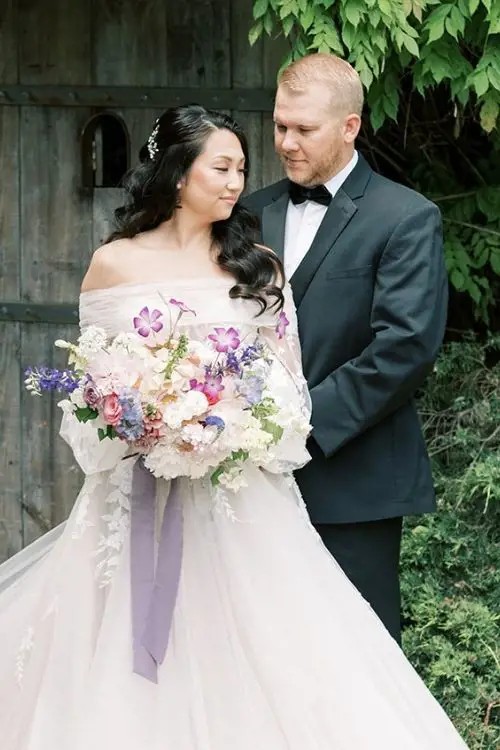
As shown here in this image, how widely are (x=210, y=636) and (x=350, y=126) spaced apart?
137cm

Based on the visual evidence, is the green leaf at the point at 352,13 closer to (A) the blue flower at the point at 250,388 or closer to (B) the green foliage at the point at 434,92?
(B) the green foliage at the point at 434,92

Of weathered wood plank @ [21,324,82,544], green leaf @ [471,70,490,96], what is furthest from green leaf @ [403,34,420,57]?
weathered wood plank @ [21,324,82,544]

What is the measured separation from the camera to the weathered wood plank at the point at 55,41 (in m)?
4.50

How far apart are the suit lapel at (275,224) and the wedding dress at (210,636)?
13.8 inches

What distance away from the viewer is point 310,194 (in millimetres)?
3436

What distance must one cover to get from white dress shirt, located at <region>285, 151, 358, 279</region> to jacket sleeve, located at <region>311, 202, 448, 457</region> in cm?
25

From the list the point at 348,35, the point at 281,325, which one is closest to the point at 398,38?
the point at 348,35

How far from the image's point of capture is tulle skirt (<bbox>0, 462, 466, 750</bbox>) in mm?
2887

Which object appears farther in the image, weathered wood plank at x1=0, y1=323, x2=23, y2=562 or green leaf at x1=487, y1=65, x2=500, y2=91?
weathered wood plank at x1=0, y1=323, x2=23, y2=562

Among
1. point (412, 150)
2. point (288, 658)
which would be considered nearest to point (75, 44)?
point (412, 150)

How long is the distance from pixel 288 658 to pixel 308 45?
1903 mm

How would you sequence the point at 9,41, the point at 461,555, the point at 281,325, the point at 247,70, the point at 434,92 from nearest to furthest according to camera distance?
1. the point at 281,325
2. the point at 461,555
3. the point at 247,70
4. the point at 9,41
5. the point at 434,92

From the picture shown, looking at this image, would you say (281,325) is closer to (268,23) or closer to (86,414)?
(86,414)

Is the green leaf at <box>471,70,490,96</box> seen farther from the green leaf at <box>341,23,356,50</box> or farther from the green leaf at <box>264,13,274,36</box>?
the green leaf at <box>264,13,274,36</box>
